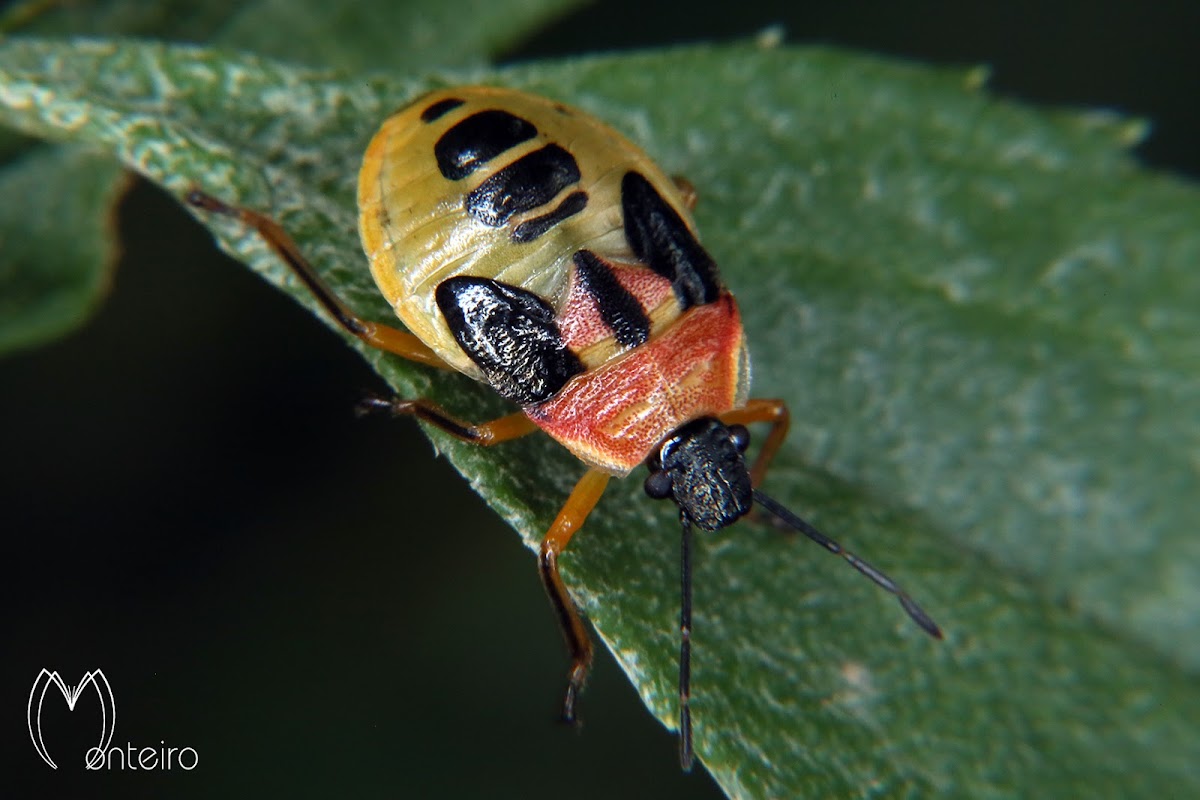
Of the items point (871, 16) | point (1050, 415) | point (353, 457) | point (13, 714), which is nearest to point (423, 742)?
point (353, 457)

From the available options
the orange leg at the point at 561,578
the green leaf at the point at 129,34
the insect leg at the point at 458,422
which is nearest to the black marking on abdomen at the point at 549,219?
the insect leg at the point at 458,422

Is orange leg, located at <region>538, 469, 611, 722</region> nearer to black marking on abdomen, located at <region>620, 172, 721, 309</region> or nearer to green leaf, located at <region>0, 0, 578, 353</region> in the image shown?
black marking on abdomen, located at <region>620, 172, 721, 309</region>

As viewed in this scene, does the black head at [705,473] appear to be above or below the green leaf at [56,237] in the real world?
below

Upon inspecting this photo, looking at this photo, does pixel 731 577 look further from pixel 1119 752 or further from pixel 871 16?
pixel 871 16

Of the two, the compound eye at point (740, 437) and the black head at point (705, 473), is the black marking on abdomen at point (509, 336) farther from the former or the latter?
the compound eye at point (740, 437)

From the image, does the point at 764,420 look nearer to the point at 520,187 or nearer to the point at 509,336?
the point at 509,336

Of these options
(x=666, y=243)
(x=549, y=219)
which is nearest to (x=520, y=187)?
(x=549, y=219)
